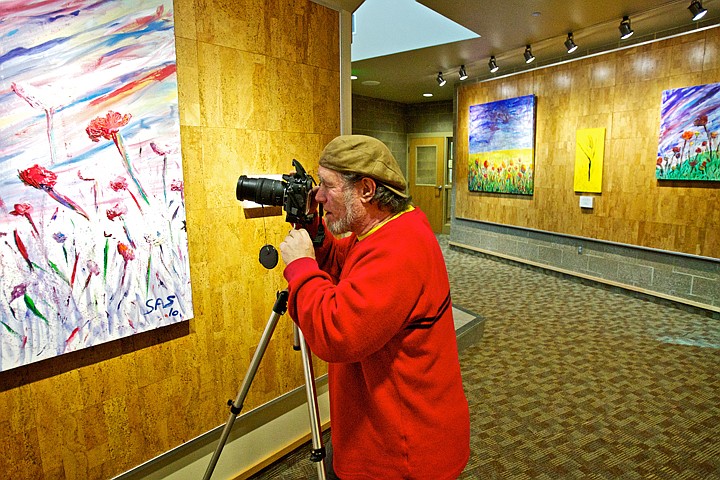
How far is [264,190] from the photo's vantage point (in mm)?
1346

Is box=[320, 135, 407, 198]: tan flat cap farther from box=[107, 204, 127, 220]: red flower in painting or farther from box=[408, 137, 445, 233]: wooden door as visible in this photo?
box=[408, 137, 445, 233]: wooden door

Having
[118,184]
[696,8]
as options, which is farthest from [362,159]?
[696,8]

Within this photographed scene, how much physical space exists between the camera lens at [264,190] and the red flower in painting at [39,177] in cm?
54

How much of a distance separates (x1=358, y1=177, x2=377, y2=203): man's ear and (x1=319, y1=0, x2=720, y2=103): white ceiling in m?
1.41

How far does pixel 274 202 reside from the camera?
1.34 m

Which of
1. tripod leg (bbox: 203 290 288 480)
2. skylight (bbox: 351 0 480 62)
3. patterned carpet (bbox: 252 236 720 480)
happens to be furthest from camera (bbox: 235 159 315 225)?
skylight (bbox: 351 0 480 62)

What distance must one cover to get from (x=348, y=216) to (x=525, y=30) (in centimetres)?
384

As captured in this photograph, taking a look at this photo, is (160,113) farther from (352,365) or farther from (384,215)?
(352,365)

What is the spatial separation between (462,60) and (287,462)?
4712 mm

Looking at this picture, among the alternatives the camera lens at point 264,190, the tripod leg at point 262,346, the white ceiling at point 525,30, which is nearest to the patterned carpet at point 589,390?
the tripod leg at point 262,346

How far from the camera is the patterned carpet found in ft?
6.93

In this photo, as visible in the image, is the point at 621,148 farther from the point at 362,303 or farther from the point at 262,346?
the point at 362,303

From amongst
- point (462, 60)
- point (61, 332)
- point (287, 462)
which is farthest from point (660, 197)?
point (61, 332)

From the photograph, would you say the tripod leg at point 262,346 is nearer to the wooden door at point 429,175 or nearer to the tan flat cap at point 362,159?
the tan flat cap at point 362,159
